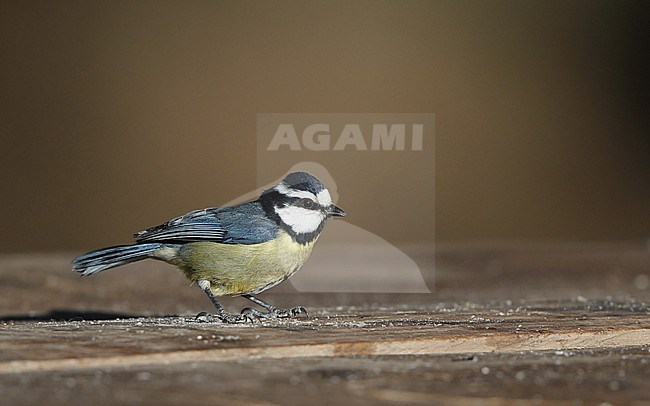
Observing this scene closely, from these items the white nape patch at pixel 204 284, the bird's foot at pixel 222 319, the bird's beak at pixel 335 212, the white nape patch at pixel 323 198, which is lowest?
the bird's foot at pixel 222 319

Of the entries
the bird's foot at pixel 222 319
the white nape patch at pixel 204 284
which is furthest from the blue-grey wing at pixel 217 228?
the bird's foot at pixel 222 319

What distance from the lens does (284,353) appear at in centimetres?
124

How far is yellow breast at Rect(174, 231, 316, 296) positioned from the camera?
254cm

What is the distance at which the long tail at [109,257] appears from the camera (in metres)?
2.49

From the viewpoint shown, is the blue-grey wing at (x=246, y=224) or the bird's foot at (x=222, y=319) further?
the blue-grey wing at (x=246, y=224)

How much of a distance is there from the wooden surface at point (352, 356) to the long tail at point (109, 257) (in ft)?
0.46

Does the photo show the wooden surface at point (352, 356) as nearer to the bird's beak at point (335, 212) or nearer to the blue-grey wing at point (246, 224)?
the blue-grey wing at point (246, 224)

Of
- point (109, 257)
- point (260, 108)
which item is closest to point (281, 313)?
point (109, 257)

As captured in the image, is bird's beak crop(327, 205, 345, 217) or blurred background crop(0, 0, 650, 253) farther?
blurred background crop(0, 0, 650, 253)

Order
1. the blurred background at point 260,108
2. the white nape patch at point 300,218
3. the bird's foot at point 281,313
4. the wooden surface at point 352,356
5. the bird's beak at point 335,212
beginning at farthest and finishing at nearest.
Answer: the blurred background at point 260,108
the bird's beak at point 335,212
the white nape patch at point 300,218
the bird's foot at point 281,313
the wooden surface at point 352,356

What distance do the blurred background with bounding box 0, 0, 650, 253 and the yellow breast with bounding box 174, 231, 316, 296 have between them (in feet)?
7.60

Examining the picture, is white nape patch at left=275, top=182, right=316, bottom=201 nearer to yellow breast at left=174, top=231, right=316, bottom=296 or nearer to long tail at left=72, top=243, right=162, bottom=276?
yellow breast at left=174, top=231, right=316, bottom=296

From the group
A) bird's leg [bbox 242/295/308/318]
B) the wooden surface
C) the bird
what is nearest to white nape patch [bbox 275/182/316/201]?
the bird

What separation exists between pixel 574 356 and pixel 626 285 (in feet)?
5.15
